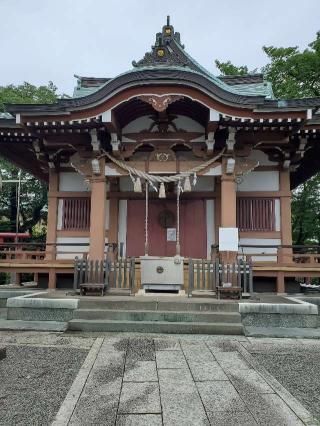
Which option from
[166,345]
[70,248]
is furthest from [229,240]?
[70,248]

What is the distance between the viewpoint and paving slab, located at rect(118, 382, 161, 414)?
3.32 meters

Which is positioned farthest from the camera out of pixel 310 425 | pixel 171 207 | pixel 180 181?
pixel 171 207

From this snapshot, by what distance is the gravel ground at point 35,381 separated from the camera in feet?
10.6

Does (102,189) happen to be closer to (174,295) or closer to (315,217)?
(174,295)

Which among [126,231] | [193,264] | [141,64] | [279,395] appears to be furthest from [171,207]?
[279,395]

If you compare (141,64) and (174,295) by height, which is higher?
(141,64)

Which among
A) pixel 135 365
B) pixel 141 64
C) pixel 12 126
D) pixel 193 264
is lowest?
pixel 135 365

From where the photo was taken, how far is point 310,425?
3.04 metres

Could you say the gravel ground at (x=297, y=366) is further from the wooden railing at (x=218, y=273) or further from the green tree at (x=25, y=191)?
the green tree at (x=25, y=191)

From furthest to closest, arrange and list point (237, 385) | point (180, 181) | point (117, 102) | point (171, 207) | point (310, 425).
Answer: point (171, 207) → point (180, 181) → point (117, 102) → point (237, 385) → point (310, 425)

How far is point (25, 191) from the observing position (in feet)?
78.9

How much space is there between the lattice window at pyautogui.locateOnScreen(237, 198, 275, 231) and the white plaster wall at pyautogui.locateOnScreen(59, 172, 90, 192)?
5141 mm

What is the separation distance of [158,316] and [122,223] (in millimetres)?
4925

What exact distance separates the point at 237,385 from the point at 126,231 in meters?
7.60
